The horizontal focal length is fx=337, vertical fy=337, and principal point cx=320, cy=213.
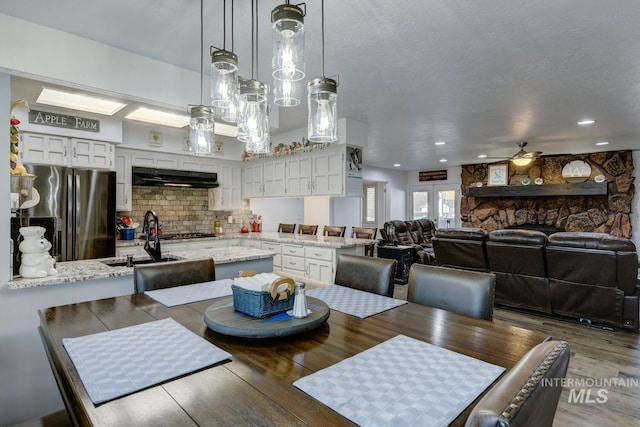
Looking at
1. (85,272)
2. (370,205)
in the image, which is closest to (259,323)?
(85,272)

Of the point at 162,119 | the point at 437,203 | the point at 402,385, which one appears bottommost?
the point at 402,385

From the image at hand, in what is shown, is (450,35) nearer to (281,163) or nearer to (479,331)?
(479,331)

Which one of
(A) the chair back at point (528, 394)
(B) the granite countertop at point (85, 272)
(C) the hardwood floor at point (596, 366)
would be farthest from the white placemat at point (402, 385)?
(B) the granite countertop at point (85, 272)

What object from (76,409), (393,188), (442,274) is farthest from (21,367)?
(393,188)

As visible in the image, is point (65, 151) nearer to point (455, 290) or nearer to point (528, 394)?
point (455, 290)

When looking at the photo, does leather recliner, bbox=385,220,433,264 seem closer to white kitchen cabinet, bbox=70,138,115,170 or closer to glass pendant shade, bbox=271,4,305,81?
white kitchen cabinet, bbox=70,138,115,170

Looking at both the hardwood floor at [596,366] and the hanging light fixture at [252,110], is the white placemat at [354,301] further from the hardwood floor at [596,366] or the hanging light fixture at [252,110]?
the hardwood floor at [596,366]

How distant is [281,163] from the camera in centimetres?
555

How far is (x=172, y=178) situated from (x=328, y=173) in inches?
88.8

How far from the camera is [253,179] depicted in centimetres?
596

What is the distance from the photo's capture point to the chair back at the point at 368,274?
1957mm

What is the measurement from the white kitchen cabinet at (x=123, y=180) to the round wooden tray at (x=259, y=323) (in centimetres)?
381

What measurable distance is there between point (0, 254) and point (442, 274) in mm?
2459

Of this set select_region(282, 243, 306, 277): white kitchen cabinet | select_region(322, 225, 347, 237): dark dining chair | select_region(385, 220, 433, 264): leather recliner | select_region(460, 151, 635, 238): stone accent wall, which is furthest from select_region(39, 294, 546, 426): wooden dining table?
select_region(460, 151, 635, 238): stone accent wall
